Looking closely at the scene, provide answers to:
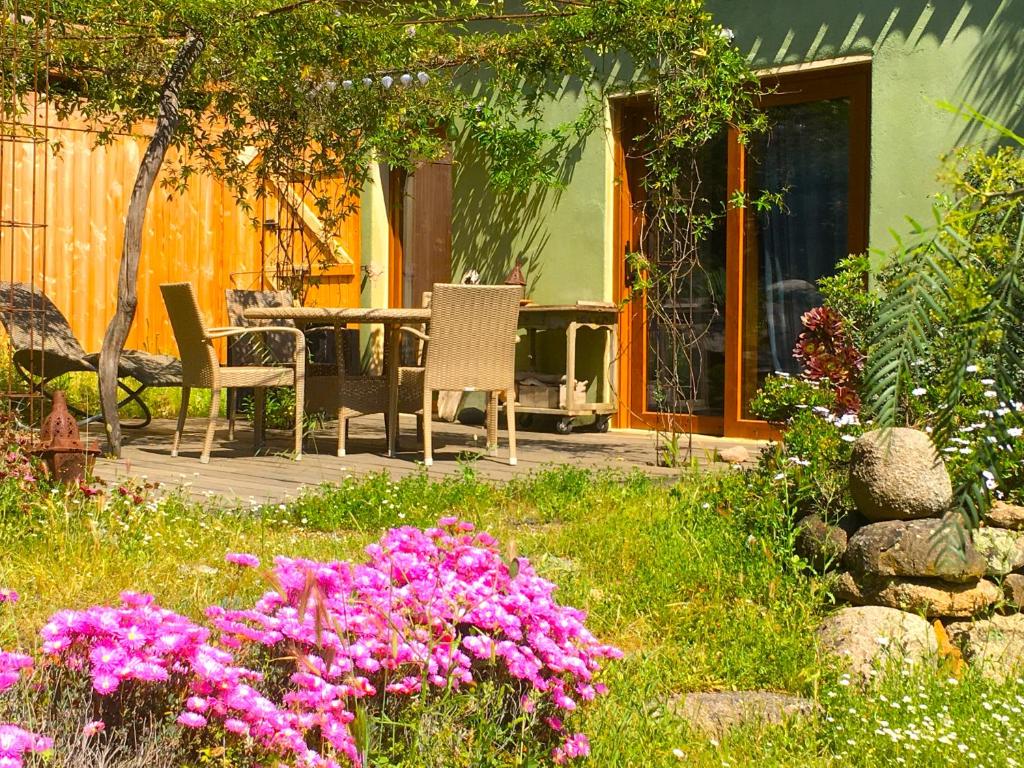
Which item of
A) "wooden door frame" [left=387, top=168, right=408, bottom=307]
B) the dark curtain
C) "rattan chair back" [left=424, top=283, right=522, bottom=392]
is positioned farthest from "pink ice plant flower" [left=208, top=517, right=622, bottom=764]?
"wooden door frame" [left=387, top=168, right=408, bottom=307]

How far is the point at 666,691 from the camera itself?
2857mm

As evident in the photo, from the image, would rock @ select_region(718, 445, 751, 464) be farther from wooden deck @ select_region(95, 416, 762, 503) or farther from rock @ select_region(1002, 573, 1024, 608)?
rock @ select_region(1002, 573, 1024, 608)

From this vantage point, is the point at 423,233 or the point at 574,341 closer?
the point at 574,341

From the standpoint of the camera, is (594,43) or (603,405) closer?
(594,43)

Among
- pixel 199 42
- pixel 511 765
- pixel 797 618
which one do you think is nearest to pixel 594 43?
pixel 199 42

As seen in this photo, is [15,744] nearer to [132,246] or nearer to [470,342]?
[470,342]

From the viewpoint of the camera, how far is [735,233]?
813cm

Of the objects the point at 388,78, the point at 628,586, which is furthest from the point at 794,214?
the point at 628,586

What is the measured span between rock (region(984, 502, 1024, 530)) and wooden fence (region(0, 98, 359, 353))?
688 cm

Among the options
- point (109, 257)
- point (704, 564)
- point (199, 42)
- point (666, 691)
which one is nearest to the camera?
point (666, 691)

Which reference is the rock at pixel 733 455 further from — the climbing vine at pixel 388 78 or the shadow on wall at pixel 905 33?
the shadow on wall at pixel 905 33

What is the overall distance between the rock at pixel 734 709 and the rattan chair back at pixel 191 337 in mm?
4322

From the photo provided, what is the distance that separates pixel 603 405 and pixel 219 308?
162 inches

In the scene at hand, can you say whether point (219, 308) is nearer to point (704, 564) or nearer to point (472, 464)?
point (472, 464)
